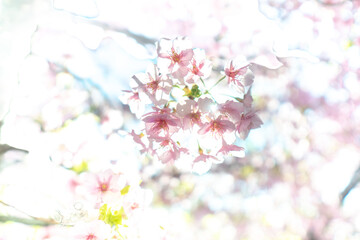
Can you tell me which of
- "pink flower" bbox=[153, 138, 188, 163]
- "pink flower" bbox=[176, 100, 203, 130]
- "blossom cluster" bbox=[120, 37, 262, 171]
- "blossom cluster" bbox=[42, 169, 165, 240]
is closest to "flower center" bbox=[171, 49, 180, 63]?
"blossom cluster" bbox=[120, 37, 262, 171]

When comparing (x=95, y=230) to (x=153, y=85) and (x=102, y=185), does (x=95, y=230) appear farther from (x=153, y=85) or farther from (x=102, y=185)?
(x=153, y=85)

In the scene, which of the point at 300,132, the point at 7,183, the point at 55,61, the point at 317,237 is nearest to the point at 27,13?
the point at 55,61

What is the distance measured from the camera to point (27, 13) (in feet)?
5.57

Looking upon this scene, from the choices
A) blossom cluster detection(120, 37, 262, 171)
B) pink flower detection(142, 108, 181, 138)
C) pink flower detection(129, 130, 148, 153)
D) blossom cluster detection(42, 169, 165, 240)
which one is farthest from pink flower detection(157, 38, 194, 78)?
blossom cluster detection(42, 169, 165, 240)

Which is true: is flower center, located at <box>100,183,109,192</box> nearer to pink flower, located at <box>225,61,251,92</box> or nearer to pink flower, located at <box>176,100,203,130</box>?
pink flower, located at <box>176,100,203,130</box>

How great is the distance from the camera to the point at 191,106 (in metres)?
0.97

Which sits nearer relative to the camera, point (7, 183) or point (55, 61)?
point (7, 183)

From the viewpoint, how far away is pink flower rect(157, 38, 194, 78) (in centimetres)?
101

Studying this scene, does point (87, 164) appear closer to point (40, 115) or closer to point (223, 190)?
point (40, 115)

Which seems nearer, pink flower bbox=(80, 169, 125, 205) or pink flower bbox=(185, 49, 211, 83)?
pink flower bbox=(185, 49, 211, 83)

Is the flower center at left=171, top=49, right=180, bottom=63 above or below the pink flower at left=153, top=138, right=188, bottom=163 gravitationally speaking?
above

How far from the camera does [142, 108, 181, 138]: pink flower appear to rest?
3.22ft

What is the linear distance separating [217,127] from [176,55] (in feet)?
0.77

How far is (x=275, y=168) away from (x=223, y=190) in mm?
690
